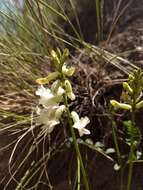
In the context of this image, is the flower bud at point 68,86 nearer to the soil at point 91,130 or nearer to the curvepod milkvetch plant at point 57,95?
the curvepod milkvetch plant at point 57,95

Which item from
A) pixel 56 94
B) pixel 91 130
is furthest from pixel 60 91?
pixel 91 130

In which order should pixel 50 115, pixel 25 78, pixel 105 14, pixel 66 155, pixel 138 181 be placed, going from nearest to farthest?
pixel 50 115
pixel 138 181
pixel 66 155
pixel 25 78
pixel 105 14

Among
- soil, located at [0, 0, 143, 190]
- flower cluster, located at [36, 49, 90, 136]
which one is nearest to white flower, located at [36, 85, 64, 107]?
flower cluster, located at [36, 49, 90, 136]

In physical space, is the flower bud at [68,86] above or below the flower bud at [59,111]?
above

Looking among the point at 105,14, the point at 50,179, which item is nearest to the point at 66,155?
the point at 50,179

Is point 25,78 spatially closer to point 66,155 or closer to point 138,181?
point 66,155

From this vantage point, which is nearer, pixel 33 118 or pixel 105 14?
pixel 33 118

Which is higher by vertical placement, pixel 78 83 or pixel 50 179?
pixel 78 83

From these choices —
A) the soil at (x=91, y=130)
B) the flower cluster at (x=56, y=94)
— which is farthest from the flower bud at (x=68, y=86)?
the soil at (x=91, y=130)
